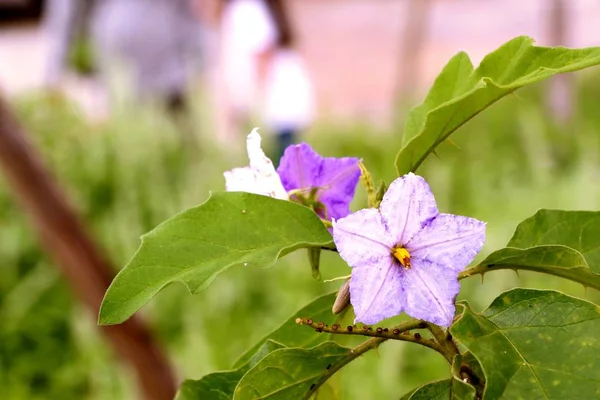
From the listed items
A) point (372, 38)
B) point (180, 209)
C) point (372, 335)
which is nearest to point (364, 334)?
point (372, 335)

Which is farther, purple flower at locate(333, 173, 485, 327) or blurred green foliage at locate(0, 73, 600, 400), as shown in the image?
blurred green foliage at locate(0, 73, 600, 400)

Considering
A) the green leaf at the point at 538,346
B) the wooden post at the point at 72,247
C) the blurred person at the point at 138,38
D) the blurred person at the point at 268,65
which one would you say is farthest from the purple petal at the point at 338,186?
the blurred person at the point at 138,38

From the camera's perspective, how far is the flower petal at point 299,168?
17.4 inches

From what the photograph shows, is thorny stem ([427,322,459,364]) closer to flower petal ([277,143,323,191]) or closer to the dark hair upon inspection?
flower petal ([277,143,323,191])

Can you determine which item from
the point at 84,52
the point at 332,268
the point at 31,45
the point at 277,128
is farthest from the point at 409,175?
the point at 31,45

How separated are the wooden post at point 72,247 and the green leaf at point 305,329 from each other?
38.7 inches

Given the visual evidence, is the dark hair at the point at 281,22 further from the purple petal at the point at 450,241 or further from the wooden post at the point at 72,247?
the purple petal at the point at 450,241

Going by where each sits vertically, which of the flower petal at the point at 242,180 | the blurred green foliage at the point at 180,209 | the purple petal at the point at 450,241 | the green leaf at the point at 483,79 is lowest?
the blurred green foliage at the point at 180,209

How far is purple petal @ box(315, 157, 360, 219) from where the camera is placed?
0.44 metres

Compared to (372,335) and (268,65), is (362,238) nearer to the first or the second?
(372,335)

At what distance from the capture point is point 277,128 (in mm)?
2699

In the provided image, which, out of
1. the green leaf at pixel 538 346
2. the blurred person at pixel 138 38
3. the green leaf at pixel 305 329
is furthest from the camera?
the blurred person at pixel 138 38

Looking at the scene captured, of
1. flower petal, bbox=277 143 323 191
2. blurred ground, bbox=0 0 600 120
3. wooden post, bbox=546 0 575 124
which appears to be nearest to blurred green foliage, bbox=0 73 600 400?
wooden post, bbox=546 0 575 124

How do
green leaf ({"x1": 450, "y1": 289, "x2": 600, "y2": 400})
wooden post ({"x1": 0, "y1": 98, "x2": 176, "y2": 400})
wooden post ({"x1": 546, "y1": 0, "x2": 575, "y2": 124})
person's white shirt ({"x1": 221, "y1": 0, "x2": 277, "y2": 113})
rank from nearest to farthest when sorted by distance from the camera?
green leaf ({"x1": 450, "y1": 289, "x2": 600, "y2": 400}), wooden post ({"x1": 0, "y1": 98, "x2": 176, "y2": 400}), person's white shirt ({"x1": 221, "y1": 0, "x2": 277, "y2": 113}), wooden post ({"x1": 546, "y1": 0, "x2": 575, "y2": 124})
